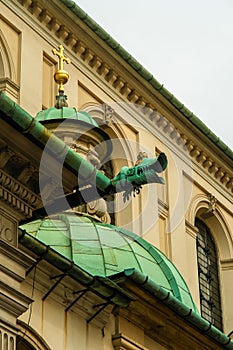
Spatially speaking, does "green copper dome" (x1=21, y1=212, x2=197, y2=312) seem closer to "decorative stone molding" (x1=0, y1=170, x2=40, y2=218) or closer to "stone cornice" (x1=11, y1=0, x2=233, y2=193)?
"decorative stone molding" (x1=0, y1=170, x2=40, y2=218)

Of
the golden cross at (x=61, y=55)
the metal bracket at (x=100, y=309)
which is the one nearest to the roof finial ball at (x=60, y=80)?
A: the golden cross at (x=61, y=55)

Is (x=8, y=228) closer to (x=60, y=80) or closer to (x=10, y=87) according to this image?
(x=60, y=80)

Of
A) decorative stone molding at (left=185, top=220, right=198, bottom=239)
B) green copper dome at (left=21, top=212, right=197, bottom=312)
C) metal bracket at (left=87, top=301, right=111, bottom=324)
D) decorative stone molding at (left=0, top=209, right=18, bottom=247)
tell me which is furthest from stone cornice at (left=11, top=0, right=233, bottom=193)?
decorative stone molding at (left=0, top=209, right=18, bottom=247)

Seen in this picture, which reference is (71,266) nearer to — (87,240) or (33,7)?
(87,240)

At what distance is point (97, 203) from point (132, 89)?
5.71 meters

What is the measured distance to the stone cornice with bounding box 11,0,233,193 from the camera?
25078 millimetres

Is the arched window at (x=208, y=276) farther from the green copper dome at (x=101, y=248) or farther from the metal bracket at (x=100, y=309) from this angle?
the metal bracket at (x=100, y=309)

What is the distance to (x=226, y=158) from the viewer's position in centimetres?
3008

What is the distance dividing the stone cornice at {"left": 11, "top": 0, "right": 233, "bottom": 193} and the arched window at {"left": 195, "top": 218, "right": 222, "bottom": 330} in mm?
1234

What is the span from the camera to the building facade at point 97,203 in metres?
15.4

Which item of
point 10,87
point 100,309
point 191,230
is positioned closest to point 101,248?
point 100,309

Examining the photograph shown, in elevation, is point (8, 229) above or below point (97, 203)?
below

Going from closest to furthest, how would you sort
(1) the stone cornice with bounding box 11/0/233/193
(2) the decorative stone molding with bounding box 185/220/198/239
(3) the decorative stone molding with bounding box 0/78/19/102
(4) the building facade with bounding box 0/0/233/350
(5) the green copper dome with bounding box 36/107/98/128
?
(4) the building facade with bounding box 0/0/233/350 < (5) the green copper dome with bounding box 36/107/98/128 < (3) the decorative stone molding with bounding box 0/78/19/102 < (1) the stone cornice with bounding box 11/0/233/193 < (2) the decorative stone molding with bounding box 185/220/198/239

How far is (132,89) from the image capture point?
89.6 feet
